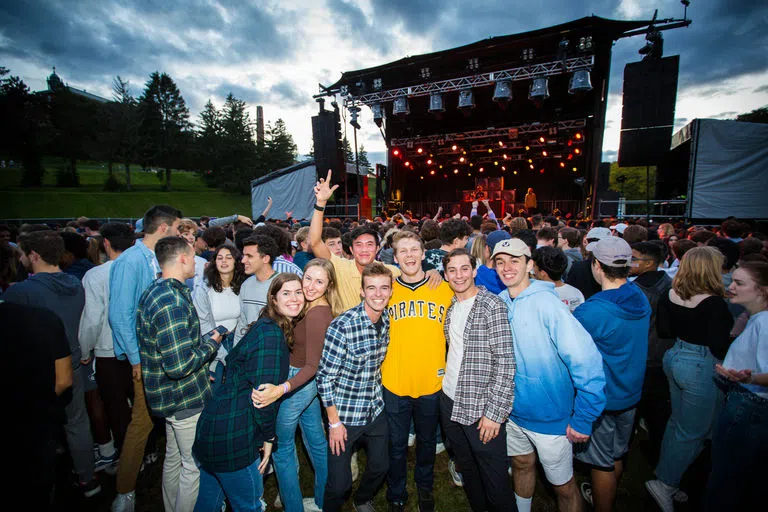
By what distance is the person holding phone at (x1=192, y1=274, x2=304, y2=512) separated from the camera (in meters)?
1.87

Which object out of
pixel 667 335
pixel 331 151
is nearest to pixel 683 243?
pixel 667 335

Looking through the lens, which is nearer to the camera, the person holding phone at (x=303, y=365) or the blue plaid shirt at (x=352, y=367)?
the blue plaid shirt at (x=352, y=367)

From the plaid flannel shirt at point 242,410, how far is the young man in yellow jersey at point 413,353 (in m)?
0.87

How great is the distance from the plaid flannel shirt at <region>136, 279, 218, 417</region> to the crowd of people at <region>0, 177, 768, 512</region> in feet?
0.04

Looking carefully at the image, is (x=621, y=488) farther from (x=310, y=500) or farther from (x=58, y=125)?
(x=58, y=125)

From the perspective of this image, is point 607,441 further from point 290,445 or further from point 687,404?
point 290,445

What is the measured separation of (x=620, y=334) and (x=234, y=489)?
2662mm

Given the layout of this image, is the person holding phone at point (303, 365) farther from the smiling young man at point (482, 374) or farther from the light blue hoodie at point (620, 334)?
the light blue hoodie at point (620, 334)

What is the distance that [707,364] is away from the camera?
8.12 ft

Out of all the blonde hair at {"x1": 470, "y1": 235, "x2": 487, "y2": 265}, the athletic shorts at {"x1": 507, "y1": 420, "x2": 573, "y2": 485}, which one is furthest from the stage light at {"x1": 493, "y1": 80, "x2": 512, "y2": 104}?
the athletic shorts at {"x1": 507, "y1": 420, "x2": 573, "y2": 485}

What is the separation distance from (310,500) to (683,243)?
4.63 meters

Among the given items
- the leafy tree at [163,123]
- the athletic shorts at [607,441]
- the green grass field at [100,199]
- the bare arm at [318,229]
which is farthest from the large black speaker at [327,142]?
the leafy tree at [163,123]

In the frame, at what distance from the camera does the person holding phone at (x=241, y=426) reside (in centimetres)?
187

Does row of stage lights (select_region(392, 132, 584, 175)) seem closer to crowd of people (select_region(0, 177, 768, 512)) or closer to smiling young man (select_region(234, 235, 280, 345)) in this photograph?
crowd of people (select_region(0, 177, 768, 512))
